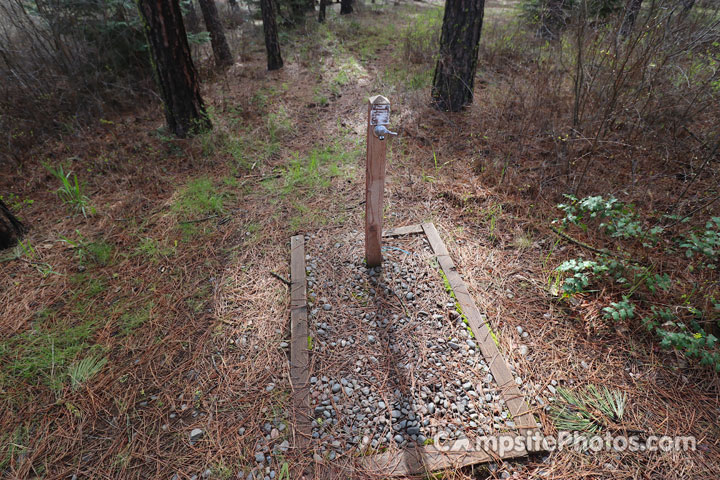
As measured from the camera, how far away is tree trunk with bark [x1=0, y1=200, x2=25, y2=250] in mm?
2707

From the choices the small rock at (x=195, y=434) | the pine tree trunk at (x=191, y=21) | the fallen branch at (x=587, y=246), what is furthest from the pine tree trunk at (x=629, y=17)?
the pine tree trunk at (x=191, y=21)

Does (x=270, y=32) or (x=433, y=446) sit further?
(x=270, y=32)

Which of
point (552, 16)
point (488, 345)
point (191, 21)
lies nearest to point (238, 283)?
point (488, 345)

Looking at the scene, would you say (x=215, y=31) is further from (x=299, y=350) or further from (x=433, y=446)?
(x=433, y=446)

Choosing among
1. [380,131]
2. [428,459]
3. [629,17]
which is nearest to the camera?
[428,459]

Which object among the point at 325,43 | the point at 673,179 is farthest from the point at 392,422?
the point at 325,43

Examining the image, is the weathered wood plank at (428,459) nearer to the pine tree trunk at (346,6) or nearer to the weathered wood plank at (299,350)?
the weathered wood plank at (299,350)

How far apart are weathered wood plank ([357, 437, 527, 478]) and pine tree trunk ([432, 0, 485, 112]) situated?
13.2 ft

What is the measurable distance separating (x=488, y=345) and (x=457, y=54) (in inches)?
151

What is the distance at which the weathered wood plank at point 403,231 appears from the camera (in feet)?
9.35

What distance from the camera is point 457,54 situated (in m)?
4.22

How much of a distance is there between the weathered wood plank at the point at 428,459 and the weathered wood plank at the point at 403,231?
1.65 metres

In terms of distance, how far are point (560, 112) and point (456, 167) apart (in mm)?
1752

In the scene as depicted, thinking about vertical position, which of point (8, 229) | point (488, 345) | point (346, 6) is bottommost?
point (488, 345)
